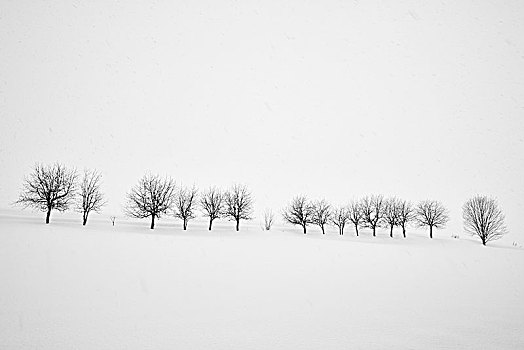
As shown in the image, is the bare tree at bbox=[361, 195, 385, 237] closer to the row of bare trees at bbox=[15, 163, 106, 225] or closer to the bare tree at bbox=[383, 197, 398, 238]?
the bare tree at bbox=[383, 197, 398, 238]

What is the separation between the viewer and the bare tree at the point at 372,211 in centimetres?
5238

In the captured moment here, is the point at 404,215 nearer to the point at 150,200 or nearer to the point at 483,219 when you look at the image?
the point at 483,219

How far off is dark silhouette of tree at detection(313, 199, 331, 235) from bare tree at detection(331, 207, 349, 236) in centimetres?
141

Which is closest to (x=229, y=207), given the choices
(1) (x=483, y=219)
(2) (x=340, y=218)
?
(2) (x=340, y=218)

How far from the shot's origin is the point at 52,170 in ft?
129

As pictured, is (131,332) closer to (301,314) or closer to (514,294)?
(301,314)

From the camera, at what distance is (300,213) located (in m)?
51.2

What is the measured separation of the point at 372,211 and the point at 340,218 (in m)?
6.72

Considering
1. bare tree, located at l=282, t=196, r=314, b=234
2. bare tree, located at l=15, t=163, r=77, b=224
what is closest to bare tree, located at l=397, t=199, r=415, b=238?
bare tree, located at l=282, t=196, r=314, b=234

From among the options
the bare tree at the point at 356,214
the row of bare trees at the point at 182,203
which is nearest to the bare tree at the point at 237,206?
the row of bare trees at the point at 182,203

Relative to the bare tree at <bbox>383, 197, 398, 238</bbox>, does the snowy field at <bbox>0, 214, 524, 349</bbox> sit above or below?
below

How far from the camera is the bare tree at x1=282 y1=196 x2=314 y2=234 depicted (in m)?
51.2

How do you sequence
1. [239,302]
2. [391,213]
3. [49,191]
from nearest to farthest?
[239,302], [49,191], [391,213]

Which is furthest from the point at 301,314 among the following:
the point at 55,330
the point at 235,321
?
the point at 55,330
